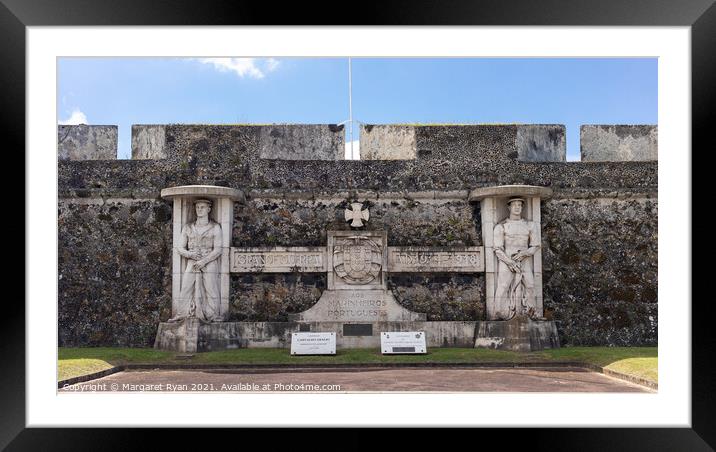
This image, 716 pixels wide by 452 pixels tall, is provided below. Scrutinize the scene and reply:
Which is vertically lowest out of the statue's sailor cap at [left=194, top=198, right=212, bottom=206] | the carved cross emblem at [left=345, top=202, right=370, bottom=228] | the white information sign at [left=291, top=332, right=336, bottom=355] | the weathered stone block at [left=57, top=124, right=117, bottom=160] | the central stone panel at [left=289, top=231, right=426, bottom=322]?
the white information sign at [left=291, top=332, right=336, bottom=355]

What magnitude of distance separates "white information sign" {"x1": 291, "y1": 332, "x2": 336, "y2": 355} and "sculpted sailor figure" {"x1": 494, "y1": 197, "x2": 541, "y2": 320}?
2521 millimetres

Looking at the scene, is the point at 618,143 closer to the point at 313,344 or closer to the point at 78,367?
the point at 313,344

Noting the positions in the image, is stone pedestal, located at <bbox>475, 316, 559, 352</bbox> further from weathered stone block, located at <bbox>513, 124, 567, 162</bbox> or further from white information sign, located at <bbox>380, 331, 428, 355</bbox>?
weathered stone block, located at <bbox>513, 124, 567, 162</bbox>

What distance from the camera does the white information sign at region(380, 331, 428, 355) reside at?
9570mm

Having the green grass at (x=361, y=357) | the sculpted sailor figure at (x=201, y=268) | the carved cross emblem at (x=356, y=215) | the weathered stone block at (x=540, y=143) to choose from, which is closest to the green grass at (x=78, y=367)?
the green grass at (x=361, y=357)

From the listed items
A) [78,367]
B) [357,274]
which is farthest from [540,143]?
[78,367]

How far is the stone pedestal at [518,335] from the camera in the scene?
9.80 meters

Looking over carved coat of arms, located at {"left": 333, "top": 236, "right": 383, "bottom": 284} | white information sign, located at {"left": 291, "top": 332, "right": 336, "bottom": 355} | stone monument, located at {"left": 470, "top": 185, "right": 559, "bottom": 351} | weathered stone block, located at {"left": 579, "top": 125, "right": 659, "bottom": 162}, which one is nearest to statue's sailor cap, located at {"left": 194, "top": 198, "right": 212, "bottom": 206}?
carved coat of arms, located at {"left": 333, "top": 236, "right": 383, "bottom": 284}

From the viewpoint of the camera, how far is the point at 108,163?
11.1 meters

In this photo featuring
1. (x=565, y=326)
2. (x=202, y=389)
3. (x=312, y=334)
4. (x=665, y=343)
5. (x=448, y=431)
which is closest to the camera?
(x=448, y=431)

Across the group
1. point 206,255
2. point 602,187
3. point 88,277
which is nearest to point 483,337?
point 602,187

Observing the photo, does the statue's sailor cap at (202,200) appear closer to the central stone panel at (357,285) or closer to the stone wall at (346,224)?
the stone wall at (346,224)

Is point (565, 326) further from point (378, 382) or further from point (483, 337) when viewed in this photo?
point (378, 382)

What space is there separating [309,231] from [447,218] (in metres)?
2.16
